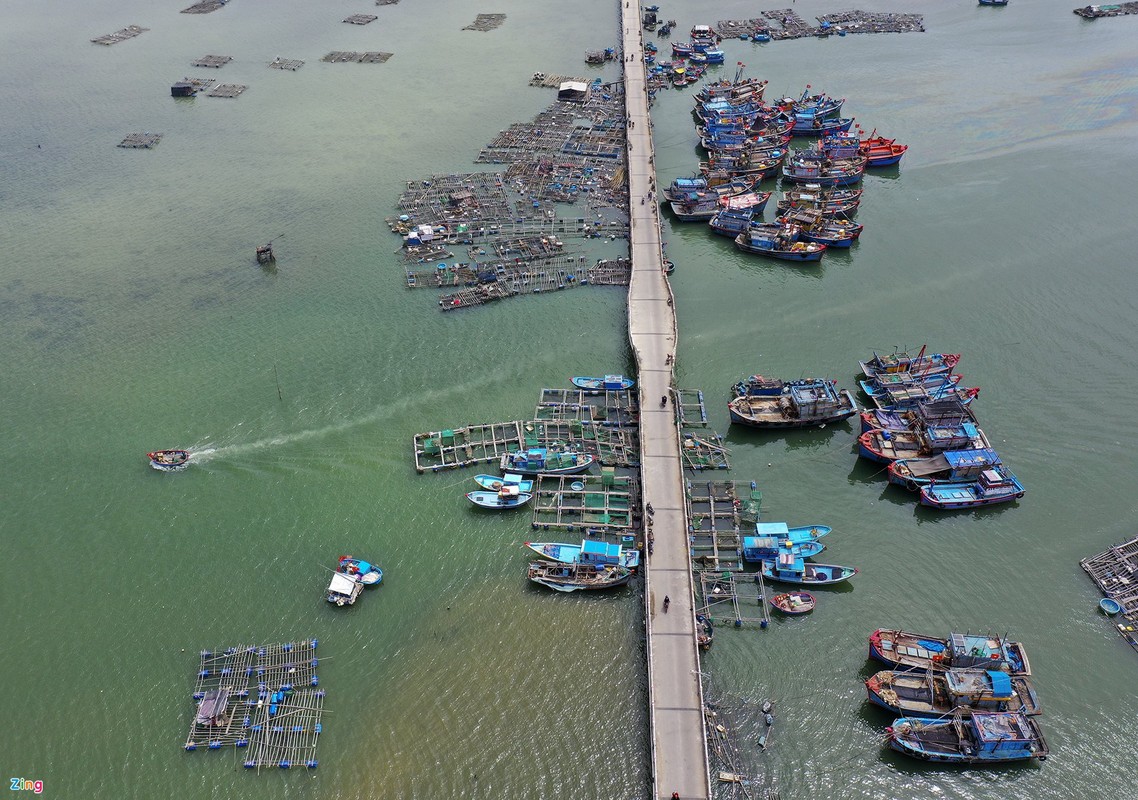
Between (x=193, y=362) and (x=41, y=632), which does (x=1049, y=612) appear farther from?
(x=193, y=362)

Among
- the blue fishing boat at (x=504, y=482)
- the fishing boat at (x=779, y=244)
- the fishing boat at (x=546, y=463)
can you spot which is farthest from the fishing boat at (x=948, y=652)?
the fishing boat at (x=779, y=244)

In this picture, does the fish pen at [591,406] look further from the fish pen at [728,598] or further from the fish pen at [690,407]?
the fish pen at [728,598]

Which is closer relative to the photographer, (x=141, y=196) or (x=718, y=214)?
(x=718, y=214)

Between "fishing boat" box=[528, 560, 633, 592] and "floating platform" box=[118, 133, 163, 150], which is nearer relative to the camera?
"fishing boat" box=[528, 560, 633, 592]

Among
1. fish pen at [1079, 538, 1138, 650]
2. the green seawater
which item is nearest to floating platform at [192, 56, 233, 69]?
the green seawater

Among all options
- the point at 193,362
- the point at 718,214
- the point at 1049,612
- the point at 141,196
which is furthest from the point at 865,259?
the point at 141,196

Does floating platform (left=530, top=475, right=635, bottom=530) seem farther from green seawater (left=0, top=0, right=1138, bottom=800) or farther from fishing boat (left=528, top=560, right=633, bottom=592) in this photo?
fishing boat (left=528, top=560, right=633, bottom=592)
